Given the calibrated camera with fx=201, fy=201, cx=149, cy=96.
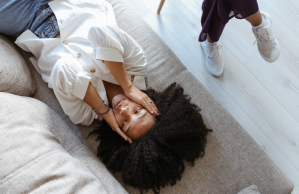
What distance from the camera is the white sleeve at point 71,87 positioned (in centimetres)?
93

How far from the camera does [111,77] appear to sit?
1.08 meters

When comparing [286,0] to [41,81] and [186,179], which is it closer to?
[186,179]

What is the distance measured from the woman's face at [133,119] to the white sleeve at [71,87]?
183 millimetres

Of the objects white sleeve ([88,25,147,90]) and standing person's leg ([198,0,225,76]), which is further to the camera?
standing person's leg ([198,0,225,76])

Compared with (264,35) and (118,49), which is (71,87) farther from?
(264,35)

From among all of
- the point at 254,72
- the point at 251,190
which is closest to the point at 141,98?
the point at 251,190

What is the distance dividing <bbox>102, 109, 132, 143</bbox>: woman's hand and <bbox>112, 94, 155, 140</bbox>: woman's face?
0.06 feet

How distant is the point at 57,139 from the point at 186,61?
105cm

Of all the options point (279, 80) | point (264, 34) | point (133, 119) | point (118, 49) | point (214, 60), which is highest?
point (118, 49)

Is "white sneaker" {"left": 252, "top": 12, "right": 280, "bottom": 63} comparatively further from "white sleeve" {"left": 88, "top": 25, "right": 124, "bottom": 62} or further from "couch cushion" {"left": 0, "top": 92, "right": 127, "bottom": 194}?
"couch cushion" {"left": 0, "top": 92, "right": 127, "bottom": 194}

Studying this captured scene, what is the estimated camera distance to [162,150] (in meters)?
0.89

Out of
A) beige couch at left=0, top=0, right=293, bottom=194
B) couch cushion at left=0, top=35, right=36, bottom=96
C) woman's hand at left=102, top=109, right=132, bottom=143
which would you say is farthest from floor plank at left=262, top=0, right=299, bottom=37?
couch cushion at left=0, top=35, right=36, bottom=96

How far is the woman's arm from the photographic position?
98 centimetres

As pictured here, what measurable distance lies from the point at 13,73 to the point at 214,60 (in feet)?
3.99
